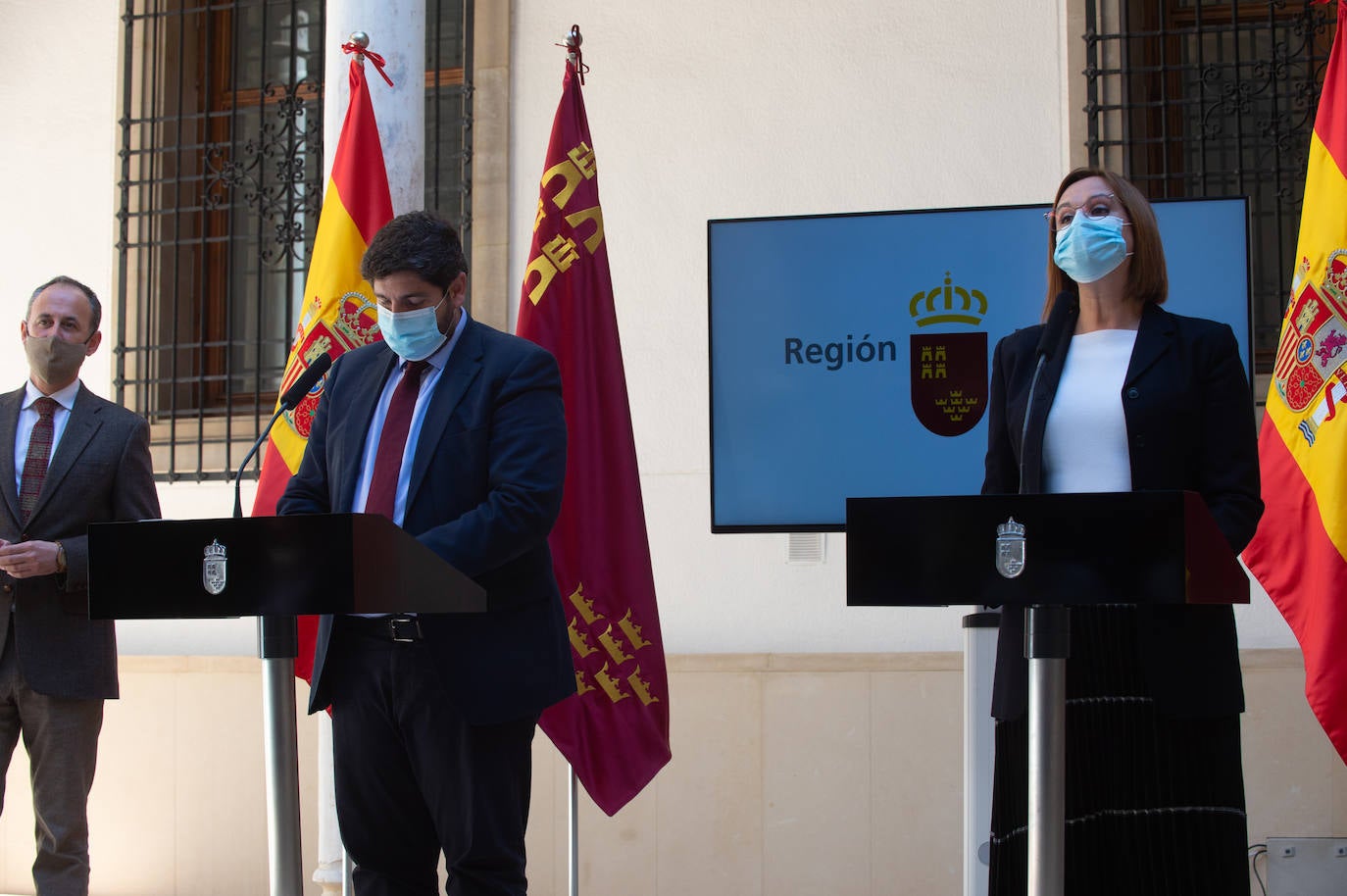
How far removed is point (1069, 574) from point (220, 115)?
5159 millimetres

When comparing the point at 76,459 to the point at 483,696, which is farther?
the point at 76,459

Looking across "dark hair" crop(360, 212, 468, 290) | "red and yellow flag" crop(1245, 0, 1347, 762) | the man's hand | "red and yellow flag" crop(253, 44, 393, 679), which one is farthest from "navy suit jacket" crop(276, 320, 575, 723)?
"red and yellow flag" crop(1245, 0, 1347, 762)

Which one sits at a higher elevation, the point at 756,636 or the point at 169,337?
the point at 169,337

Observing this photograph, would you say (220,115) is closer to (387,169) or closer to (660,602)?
(387,169)

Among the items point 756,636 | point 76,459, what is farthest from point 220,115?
point 756,636

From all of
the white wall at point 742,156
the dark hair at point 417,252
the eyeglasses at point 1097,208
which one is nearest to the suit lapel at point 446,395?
the dark hair at point 417,252

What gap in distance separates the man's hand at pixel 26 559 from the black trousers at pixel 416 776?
1.39 m

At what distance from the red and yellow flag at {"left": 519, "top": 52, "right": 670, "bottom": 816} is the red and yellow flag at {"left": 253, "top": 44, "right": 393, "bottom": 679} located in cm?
60

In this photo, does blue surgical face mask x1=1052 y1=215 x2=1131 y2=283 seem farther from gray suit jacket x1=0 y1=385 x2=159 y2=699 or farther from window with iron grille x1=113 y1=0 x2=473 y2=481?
window with iron grille x1=113 y1=0 x2=473 y2=481

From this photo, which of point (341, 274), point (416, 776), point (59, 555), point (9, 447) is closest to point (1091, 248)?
point (416, 776)

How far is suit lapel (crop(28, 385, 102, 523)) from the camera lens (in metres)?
3.92

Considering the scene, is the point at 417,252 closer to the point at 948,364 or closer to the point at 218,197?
the point at 948,364

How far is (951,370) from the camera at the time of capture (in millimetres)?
3957

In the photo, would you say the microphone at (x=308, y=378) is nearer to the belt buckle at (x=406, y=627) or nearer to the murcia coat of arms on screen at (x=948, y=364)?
the belt buckle at (x=406, y=627)
